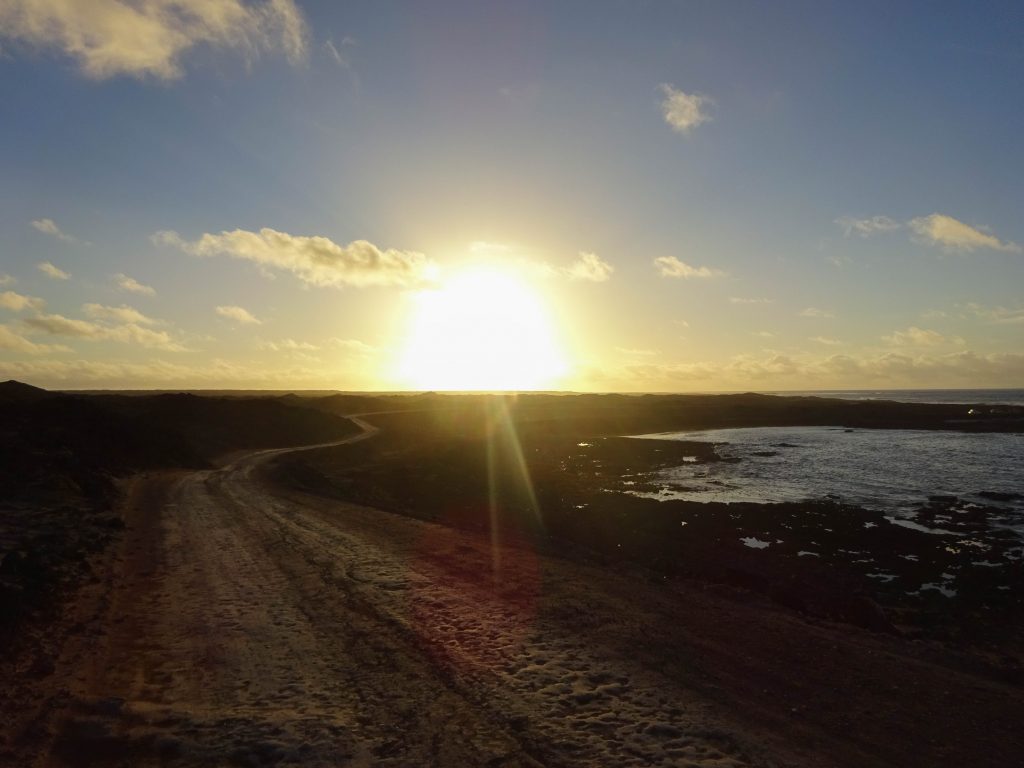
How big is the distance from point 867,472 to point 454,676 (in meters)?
50.6

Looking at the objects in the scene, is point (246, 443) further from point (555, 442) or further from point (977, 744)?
point (977, 744)

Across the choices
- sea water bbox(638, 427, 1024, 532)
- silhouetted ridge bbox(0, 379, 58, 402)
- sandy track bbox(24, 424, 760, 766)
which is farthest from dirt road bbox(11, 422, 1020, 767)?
silhouetted ridge bbox(0, 379, 58, 402)

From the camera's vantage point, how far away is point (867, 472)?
172ft

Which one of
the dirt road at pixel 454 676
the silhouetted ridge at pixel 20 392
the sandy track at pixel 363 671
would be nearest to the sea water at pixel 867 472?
the dirt road at pixel 454 676

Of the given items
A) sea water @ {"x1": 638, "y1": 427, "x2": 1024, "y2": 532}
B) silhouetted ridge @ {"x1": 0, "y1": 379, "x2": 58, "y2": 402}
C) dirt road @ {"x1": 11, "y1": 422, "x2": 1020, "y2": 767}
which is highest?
silhouetted ridge @ {"x1": 0, "y1": 379, "x2": 58, "y2": 402}

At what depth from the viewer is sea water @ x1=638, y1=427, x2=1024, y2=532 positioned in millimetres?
41094

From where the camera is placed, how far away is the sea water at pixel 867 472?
41.1m

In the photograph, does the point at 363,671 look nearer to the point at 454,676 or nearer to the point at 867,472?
the point at 454,676

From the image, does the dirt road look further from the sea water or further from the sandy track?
the sea water

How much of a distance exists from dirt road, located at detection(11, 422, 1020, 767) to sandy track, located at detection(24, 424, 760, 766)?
5 cm

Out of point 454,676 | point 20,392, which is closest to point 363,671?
point 454,676

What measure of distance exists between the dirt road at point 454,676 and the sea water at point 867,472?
1035 inches

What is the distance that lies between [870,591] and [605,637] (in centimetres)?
1285

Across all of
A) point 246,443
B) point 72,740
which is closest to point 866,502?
point 72,740
